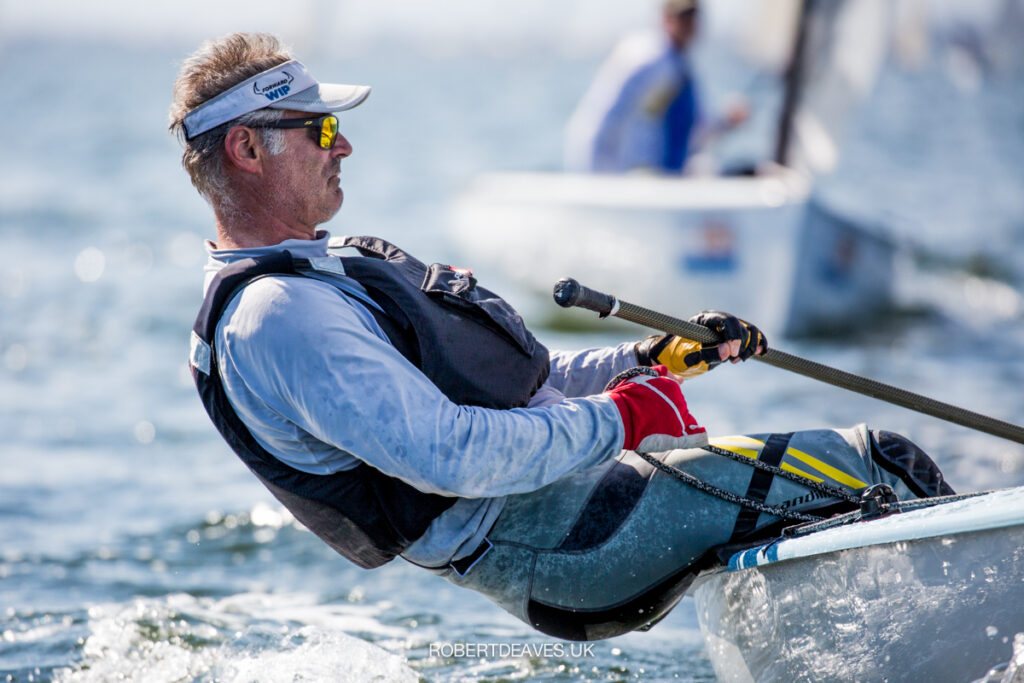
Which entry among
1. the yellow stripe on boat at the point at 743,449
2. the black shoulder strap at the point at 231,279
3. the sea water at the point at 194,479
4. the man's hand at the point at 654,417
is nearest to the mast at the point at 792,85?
the sea water at the point at 194,479

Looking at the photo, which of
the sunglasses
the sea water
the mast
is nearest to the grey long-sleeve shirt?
the sunglasses

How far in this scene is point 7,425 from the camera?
634 cm

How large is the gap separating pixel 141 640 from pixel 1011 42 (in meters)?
21.7

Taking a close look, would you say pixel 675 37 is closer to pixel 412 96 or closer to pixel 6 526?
pixel 6 526

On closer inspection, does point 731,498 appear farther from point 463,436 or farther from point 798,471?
point 463,436

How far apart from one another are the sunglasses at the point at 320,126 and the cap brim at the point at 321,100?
2 cm

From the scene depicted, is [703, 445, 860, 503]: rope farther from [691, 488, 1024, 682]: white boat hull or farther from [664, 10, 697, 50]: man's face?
[664, 10, 697, 50]: man's face

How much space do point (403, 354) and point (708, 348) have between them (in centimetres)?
81

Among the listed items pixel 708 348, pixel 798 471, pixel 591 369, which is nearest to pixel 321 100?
pixel 591 369

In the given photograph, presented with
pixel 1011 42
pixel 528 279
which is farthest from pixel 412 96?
pixel 528 279

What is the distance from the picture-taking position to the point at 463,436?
206 centimetres

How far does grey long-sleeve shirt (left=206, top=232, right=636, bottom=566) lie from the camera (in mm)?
1993

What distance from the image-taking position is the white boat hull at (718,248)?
7.30m

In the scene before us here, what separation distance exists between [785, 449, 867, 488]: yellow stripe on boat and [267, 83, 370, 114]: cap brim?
1187mm
